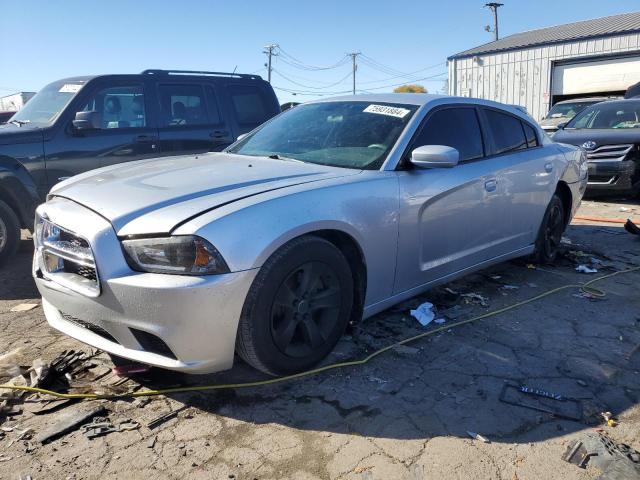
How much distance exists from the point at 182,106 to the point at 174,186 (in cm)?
383

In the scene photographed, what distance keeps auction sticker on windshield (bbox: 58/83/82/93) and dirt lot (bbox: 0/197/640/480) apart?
9.47 ft

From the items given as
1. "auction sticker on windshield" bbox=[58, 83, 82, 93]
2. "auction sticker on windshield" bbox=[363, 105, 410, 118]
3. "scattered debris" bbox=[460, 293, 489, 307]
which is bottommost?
"scattered debris" bbox=[460, 293, 489, 307]

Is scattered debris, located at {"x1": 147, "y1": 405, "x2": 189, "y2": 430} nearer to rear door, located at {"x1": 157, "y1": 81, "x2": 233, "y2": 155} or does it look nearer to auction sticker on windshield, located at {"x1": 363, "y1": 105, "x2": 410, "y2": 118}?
auction sticker on windshield, located at {"x1": 363, "y1": 105, "x2": 410, "y2": 118}

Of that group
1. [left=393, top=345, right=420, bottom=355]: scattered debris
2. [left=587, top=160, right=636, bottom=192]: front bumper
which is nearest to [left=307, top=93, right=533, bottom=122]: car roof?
[left=393, top=345, right=420, bottom=355]: scattered debris

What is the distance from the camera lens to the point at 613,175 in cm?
871

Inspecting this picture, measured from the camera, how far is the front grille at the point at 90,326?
2.80 meters

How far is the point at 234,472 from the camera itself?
2340 mm

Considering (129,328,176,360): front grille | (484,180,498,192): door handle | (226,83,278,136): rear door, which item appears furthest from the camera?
(226,83,278,136): rear door

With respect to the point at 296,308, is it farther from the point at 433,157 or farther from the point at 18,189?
the point at 18,189

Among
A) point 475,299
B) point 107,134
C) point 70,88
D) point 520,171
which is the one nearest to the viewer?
point 475,299

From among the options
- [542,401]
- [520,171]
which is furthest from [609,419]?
[520,171]

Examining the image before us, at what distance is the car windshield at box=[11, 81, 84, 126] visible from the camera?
19.2ft

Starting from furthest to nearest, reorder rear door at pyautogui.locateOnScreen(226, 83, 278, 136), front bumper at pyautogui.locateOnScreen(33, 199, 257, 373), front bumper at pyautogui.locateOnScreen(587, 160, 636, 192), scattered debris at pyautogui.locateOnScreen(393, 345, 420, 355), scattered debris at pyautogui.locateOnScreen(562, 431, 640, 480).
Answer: front bumper at pyautogui.locateOnScreen(587, 160, 636, 192) < rear door at pyautogui.locateOnScreen(226, 83, 278, 136) < scattered debris at pyautogui.locateOnScreen(393, 345, 420, 355) < front bumper at pyautogui.locateOnScreen(33, 199, 257, 373) < scattered debris at pyautogui.locateOnScreen(562, 431, 640, 480)

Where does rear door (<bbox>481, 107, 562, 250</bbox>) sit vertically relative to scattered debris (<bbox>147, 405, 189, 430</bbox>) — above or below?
above
